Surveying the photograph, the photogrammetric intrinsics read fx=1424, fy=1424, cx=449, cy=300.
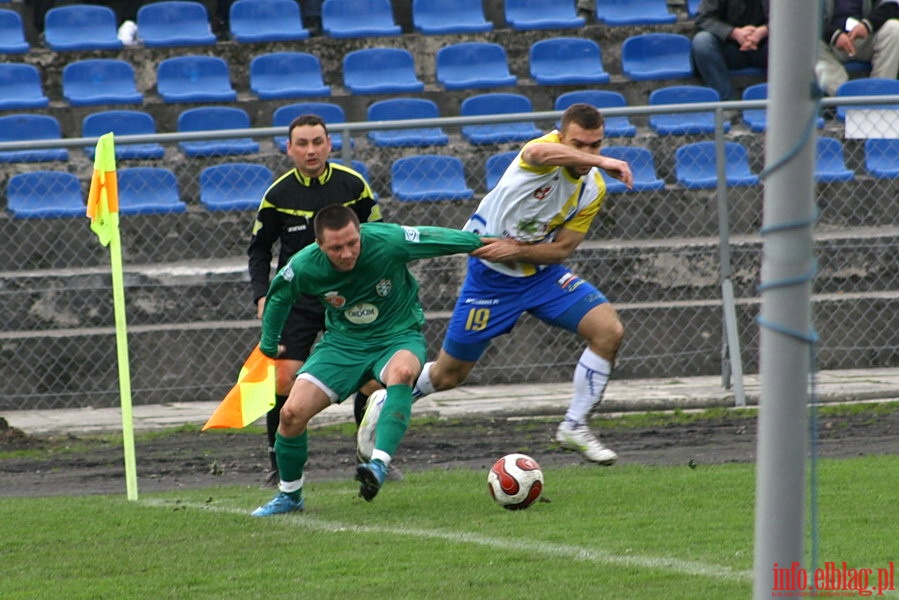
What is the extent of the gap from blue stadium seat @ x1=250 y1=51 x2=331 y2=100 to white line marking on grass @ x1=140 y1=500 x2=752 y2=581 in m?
8.75

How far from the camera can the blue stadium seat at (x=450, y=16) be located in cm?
1689

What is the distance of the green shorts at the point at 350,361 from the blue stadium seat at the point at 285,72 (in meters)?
8.35

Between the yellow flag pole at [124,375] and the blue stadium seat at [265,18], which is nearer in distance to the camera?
the yellow flag pole at [124,375]

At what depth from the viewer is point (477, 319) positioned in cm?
888

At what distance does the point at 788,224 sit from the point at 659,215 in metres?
10.4

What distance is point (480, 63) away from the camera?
16281mm

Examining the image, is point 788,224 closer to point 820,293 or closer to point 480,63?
point 820,293

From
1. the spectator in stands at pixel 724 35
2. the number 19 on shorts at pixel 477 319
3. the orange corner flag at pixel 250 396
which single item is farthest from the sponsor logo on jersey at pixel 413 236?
the spectator in stands at pixel 724 35

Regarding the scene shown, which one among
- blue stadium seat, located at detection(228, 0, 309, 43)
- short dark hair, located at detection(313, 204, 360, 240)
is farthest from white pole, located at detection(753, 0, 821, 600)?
blue stadium seat, located at detection(228, 0, 309, 43)

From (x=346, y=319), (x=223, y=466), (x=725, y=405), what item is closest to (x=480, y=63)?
(x=725, y=405)

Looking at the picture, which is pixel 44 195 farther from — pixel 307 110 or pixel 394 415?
pixel 394 415

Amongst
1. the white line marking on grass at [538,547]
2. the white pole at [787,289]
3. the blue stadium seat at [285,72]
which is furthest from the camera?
the blue stadium seat at [285,72]

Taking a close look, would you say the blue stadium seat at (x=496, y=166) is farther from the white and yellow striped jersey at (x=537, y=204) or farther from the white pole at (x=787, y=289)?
the white pole at (x=787, y=289)

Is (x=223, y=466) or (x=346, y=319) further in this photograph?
(x=223, y=466)
